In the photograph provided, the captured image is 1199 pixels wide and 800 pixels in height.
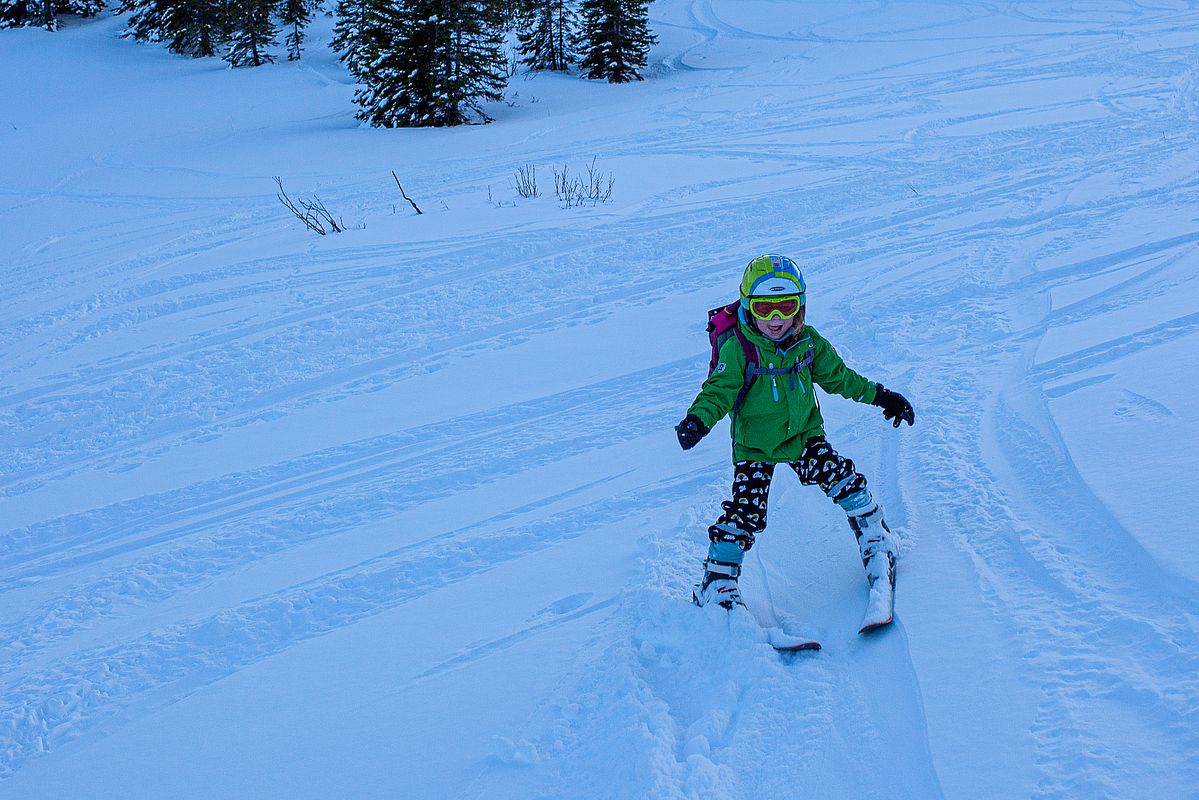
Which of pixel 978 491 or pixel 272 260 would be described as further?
pixel 272 260

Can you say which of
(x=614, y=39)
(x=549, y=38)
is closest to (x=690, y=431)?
(x=614, y=39)

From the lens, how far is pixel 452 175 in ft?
37.7

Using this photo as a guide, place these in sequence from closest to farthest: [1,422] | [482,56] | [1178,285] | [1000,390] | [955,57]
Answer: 1. [1000,390]
2. [1178,285]
3. [1,422]
4. [955,57]
5. [482,56]

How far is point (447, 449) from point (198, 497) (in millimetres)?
1370

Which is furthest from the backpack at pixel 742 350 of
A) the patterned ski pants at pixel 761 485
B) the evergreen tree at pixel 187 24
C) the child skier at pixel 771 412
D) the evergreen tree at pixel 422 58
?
the evergreen tree at pixel 187 24

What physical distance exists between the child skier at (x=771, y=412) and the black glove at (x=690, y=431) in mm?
77

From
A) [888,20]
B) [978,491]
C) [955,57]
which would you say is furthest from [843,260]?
[888,20]

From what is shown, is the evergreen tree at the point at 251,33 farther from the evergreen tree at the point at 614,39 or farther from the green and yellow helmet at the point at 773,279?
the green and yellow helmet at the point at 773,279

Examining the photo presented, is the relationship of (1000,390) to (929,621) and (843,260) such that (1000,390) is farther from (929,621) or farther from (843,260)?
(843,260)

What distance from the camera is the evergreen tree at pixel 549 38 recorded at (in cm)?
2330

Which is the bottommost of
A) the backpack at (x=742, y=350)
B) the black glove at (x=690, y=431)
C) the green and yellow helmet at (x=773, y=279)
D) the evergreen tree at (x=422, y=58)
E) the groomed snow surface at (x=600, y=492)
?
the groomed snow surface at (x=600, y=492)

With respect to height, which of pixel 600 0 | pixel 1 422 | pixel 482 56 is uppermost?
pixel 600 0

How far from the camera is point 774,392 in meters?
3.18

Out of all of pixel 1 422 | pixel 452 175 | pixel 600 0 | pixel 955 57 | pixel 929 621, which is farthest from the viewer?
pixel 600 0
